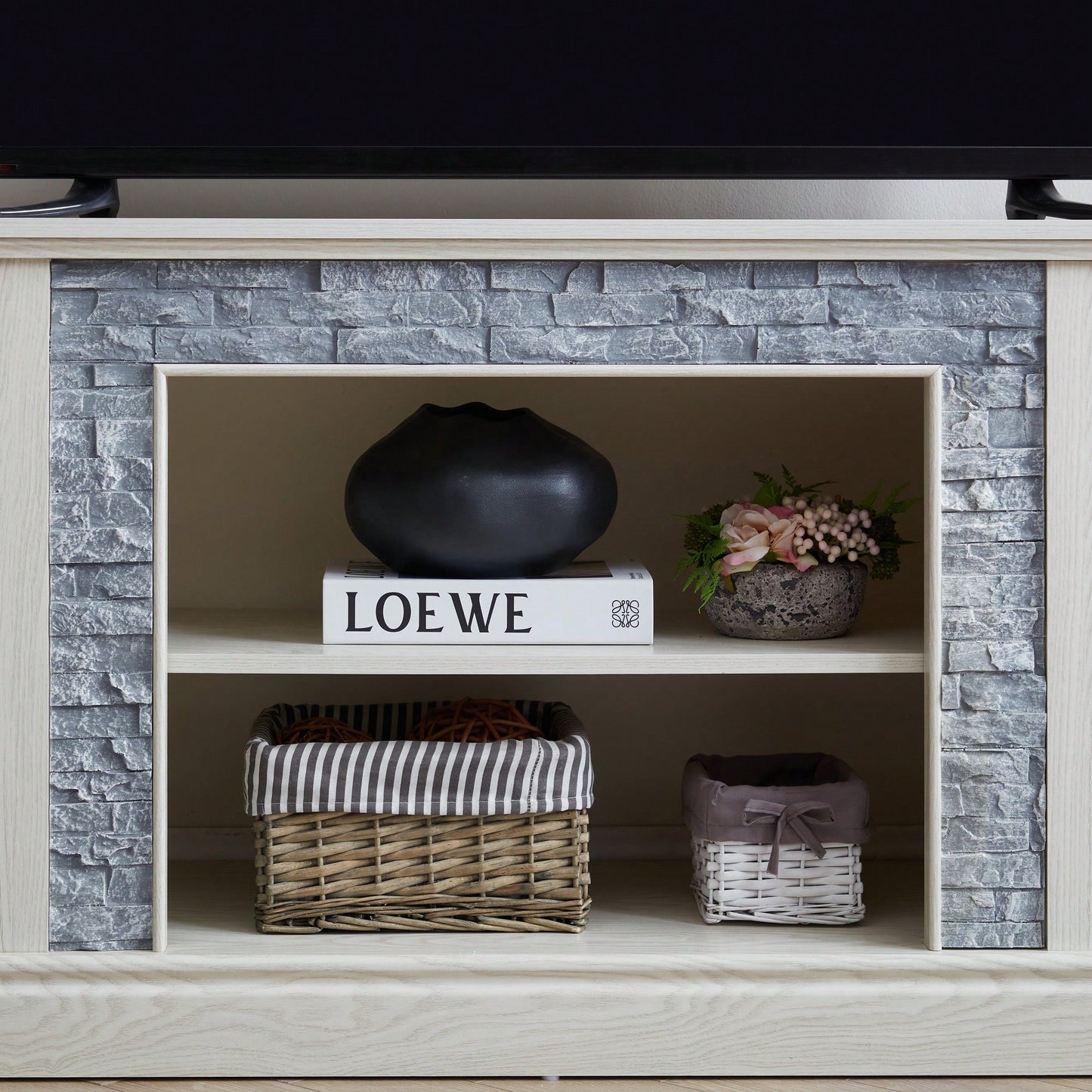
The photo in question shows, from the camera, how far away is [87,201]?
1133 millimetres

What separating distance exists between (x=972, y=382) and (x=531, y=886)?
2.05 ft

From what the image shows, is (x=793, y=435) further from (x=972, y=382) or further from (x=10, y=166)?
(x=10, y=166)

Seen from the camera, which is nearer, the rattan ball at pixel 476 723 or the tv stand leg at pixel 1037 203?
the tv stand leg at pixel 1037 203

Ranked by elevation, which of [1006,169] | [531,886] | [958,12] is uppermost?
[958,12]

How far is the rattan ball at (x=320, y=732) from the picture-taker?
1.25 metres

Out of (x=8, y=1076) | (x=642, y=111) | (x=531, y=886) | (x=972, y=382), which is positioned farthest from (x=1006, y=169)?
(x=8, y=1076)

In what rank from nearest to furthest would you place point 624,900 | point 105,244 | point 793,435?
point 105,244
point 624,900
point 793,435

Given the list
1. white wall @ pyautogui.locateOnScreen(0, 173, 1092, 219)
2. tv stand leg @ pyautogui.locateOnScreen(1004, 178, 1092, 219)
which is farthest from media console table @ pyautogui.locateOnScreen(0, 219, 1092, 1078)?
white wall @ pyautogui.locateOnScreen(0, 173, 1092, 219)

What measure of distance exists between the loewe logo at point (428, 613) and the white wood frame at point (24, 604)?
28 centimetres

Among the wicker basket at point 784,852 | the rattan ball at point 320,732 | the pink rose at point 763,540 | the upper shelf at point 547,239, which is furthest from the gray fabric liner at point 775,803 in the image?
the upper shelf at point 547,239

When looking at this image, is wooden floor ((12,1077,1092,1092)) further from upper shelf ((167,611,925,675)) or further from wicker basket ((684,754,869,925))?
upper shelf ((167,611,925,675))

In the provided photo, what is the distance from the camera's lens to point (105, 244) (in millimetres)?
1018

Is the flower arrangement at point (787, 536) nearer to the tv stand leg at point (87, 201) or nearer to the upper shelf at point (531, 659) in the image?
the upper shelf at point (531, 659)

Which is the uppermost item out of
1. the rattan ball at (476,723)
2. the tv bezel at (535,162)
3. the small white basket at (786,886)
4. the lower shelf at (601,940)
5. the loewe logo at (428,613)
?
the tv bezel at (535,162)
